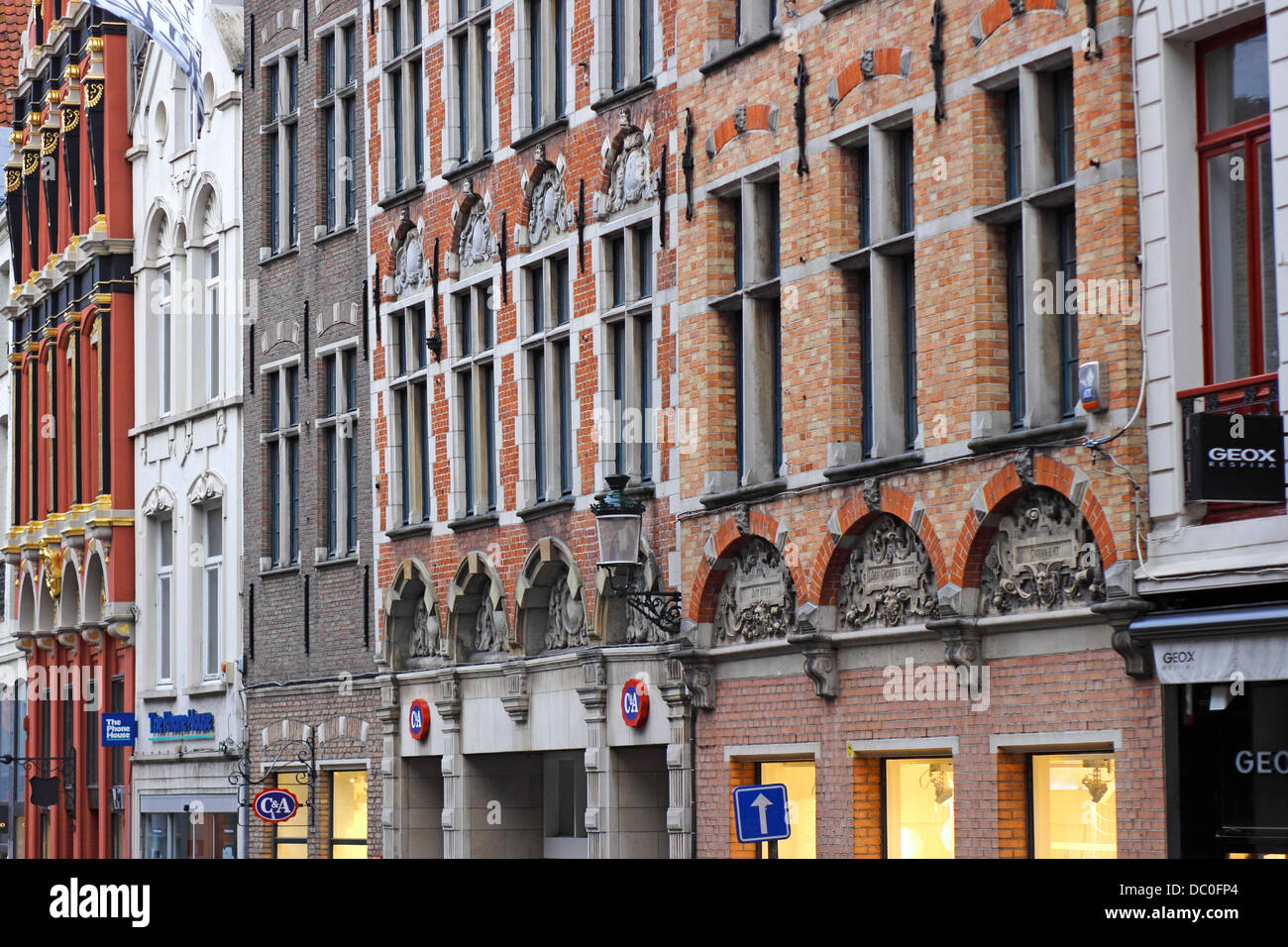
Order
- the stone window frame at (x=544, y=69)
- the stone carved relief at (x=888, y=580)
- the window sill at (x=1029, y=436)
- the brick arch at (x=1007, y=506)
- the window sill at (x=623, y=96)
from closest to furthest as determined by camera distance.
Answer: the brick arch at (x=1007, y=506)
the window sill at (x=1029, y=436)
the stone carved relief at (x=888, y=580)
the window sill at (x=623, y=96)
the stone window frame at (x=544, y=69)

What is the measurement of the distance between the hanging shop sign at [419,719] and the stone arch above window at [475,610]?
1001 mm

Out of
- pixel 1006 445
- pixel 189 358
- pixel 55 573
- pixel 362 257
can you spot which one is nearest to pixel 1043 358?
pixel 1006 445

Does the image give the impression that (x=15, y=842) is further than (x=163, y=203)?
Yes

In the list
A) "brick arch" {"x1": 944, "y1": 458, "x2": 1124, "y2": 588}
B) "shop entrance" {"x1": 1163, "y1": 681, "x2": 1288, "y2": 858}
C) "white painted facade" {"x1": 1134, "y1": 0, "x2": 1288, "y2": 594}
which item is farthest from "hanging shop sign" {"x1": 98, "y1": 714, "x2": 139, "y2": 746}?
"shop entrance" {"x1": 1163, "y1": 681, "x2": 1288, "y2": 858}

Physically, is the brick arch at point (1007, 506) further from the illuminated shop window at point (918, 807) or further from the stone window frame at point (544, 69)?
the stone window frame at point (544, 69)

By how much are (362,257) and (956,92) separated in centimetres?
1257

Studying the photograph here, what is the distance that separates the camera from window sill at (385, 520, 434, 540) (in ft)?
81.7

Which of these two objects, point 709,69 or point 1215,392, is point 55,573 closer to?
point 709,69

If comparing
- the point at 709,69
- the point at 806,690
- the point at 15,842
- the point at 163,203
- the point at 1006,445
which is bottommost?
the point at 15,842

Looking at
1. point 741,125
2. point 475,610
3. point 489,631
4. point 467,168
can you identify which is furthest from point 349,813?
point 741,125

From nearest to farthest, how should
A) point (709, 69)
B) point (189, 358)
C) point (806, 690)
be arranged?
point (806, 690) < point (709, 69) < point (189, 358)

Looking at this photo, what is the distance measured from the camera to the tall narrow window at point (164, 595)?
33688 millimetres

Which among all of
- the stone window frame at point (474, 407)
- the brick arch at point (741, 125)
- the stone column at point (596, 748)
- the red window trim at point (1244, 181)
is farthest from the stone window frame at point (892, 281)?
the stone window frame at point (474, 407)

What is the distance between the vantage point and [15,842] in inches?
1641
